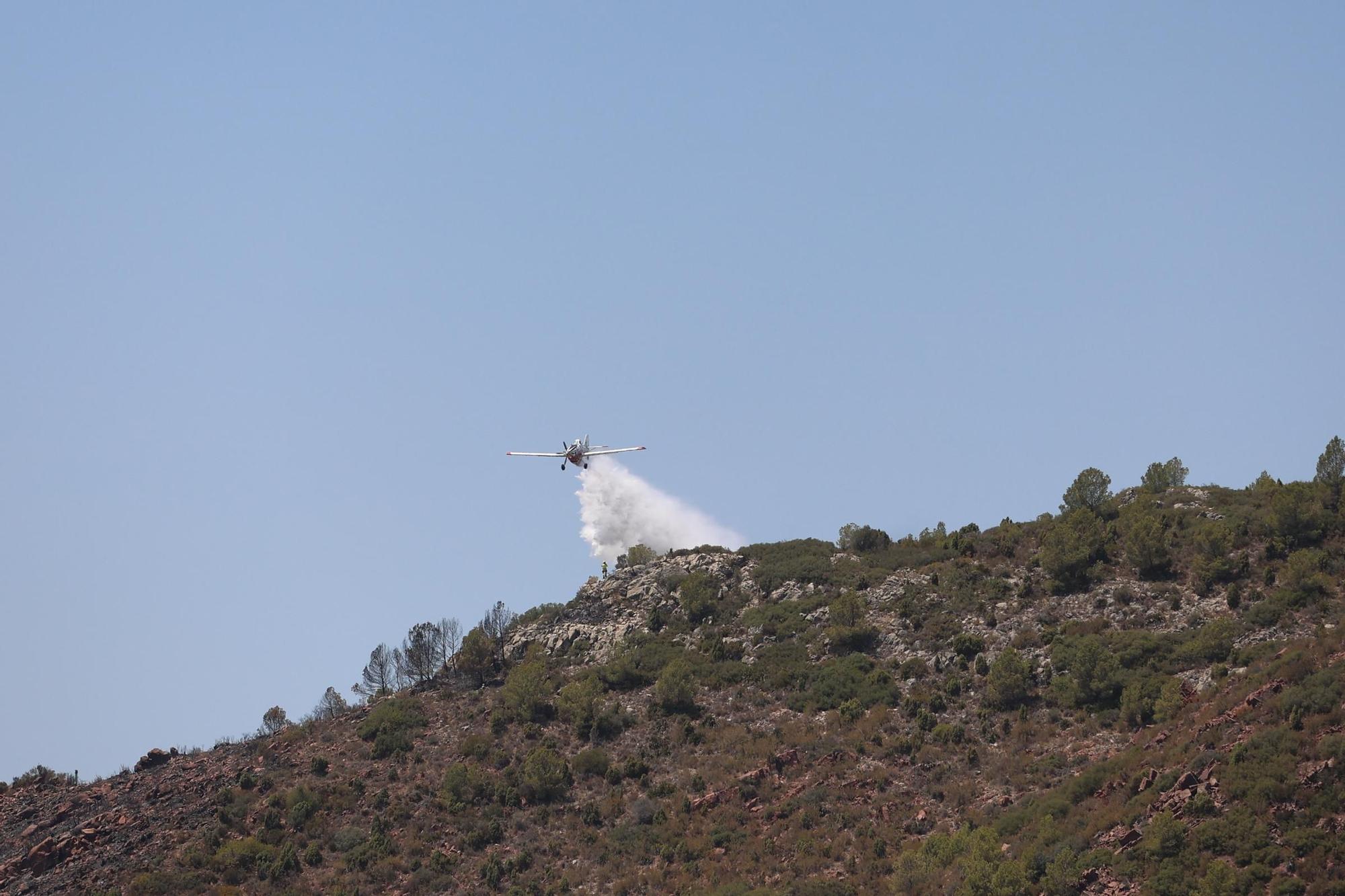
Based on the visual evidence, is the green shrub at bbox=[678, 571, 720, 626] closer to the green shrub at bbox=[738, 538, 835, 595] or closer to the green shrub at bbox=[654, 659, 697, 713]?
the green shrub at bbox=[738, 538, 835, 595]

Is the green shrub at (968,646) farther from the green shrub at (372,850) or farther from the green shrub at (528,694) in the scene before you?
the green shrub at (372,850)

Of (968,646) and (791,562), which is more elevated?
(791,562)

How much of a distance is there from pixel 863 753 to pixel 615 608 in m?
33.9

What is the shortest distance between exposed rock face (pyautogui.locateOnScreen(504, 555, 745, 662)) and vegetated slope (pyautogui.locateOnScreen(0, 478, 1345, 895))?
466 mm

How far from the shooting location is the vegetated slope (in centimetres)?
6094

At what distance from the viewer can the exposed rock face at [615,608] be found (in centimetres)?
10562

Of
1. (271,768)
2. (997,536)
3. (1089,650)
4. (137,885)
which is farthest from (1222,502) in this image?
(137,885)

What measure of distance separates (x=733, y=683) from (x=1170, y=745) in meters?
35.2

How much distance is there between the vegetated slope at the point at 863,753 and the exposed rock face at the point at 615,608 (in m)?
0.47

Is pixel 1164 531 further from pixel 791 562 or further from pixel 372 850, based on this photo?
pixel 372 850

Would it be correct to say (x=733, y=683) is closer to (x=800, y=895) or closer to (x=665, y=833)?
(x=665, y=833)

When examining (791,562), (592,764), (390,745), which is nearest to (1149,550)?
(791,562)

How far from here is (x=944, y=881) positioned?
6353 cm

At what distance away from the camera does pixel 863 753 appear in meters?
80.8
